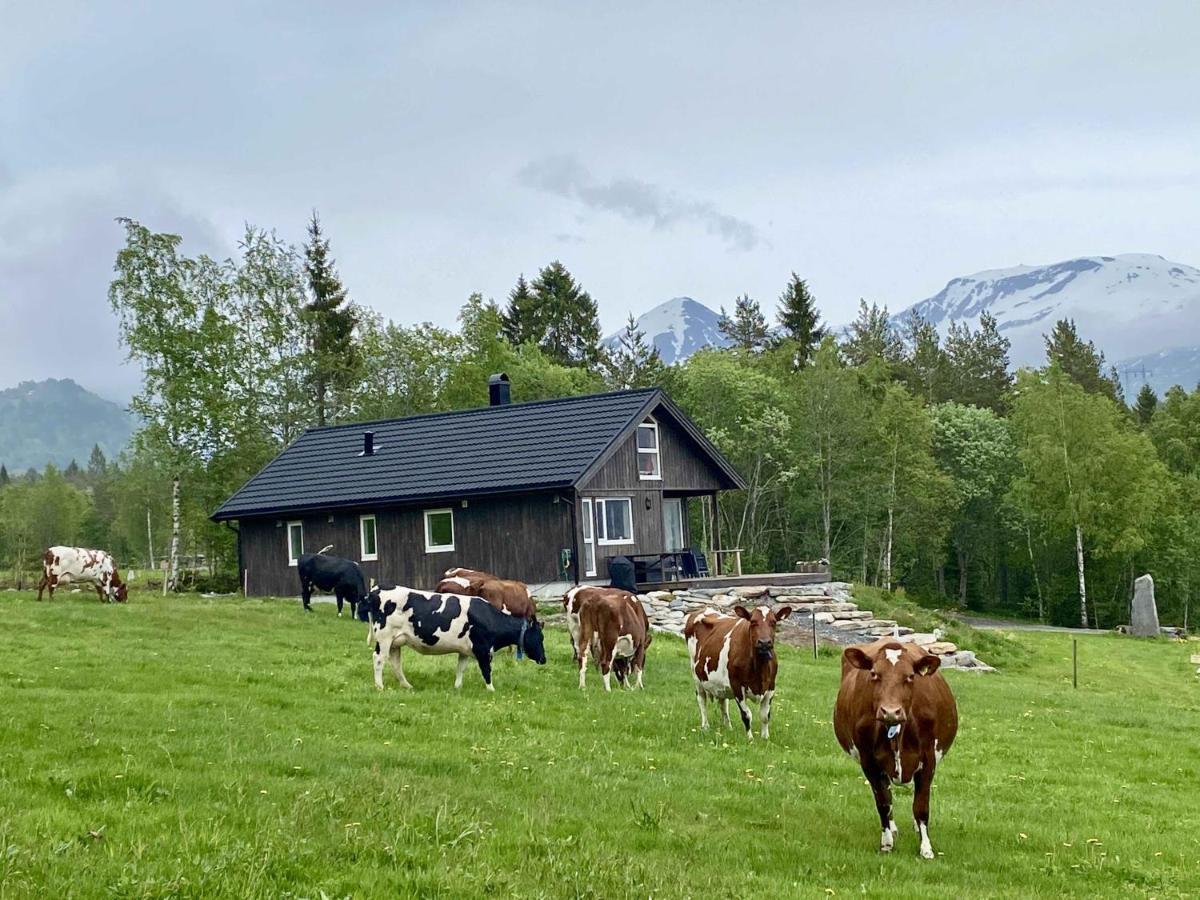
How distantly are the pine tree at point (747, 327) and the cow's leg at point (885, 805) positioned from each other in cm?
7313

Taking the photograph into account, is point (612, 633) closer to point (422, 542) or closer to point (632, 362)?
point (422, 542)

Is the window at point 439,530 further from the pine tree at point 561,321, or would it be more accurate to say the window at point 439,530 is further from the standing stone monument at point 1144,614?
the pine tree at point 561,321

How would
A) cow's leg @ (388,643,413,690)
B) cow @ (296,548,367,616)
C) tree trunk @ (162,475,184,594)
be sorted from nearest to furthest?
1. cow's leg @ (388,643,413,690)
2. cow @ (296,548,367,616)
3. tree trunk @ (162,475,184,594)

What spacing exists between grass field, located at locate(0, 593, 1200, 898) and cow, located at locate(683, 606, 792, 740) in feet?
1.64

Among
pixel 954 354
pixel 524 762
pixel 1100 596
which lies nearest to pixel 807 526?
pixel 1100 596

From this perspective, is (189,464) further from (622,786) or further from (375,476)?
(622,786)

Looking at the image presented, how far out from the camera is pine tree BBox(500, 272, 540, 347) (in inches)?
3009

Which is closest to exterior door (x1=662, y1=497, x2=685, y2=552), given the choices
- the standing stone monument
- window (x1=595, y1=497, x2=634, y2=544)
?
window (x1=595, y1=497, x2=634, y2=544)

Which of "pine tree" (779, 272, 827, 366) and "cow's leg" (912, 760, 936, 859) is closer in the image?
"cow's leg" (912, 760, 936, 859)

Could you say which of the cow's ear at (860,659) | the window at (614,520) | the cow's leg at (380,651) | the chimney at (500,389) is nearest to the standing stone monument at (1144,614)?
the window at (614,520)

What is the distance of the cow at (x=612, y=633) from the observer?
1764 centimetres

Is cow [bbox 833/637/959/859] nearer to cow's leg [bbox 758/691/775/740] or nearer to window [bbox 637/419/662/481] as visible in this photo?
cow's leg [bbox 758/691/775/740]

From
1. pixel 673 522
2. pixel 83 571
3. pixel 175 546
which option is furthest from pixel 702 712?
pixel 175 546

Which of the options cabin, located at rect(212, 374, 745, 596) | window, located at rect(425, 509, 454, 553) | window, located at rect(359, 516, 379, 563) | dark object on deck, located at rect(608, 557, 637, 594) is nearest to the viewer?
dark object on deck, located at rect(608, 557, 637, 594)
